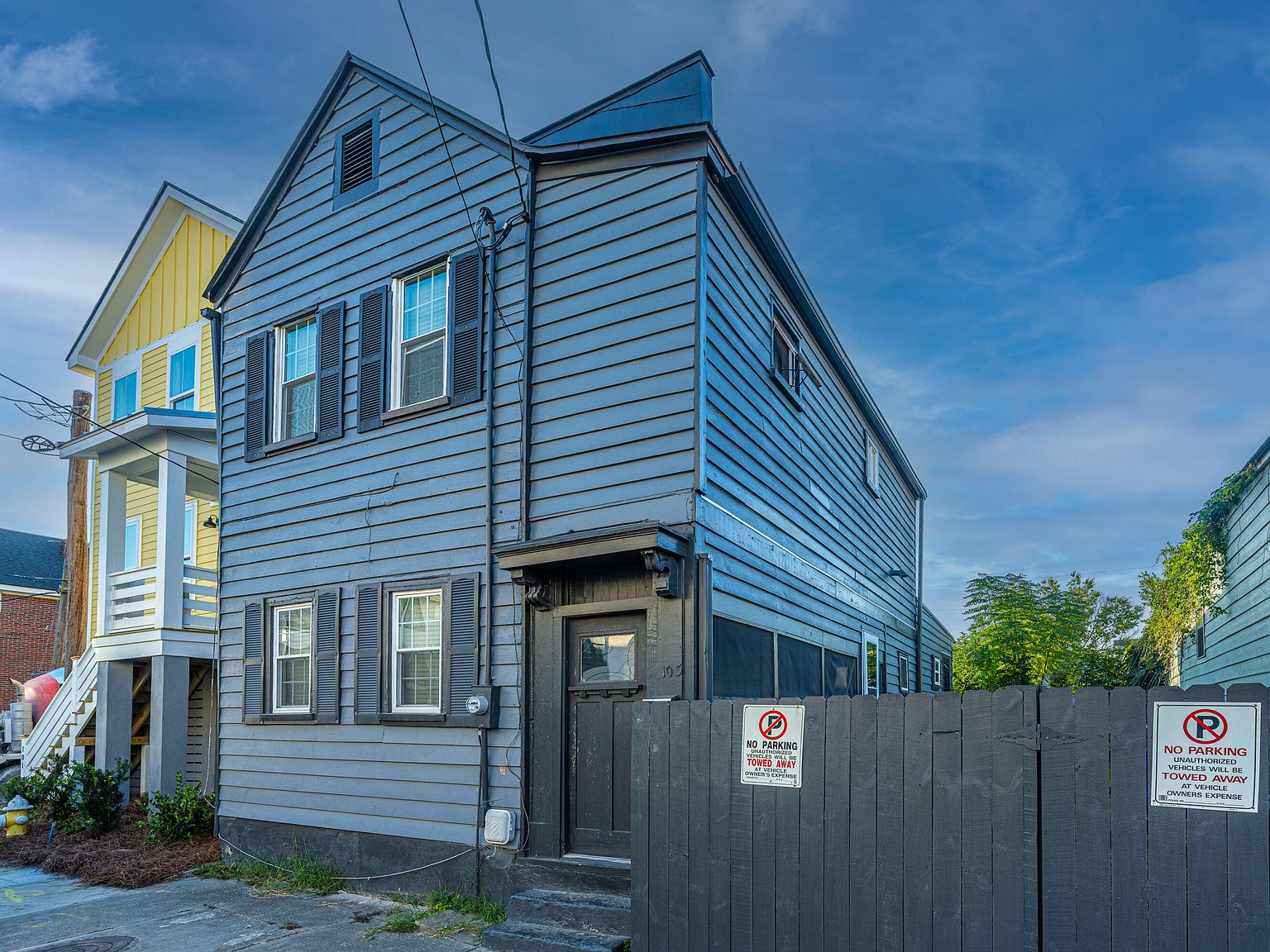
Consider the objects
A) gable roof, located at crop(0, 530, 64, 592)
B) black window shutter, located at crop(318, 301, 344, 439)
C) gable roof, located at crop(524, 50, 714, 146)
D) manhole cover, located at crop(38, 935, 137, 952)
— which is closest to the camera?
manhole cover, located at crop(38, 935, 137, 952)

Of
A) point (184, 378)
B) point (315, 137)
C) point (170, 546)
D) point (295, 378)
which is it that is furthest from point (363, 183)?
point (184, 378)

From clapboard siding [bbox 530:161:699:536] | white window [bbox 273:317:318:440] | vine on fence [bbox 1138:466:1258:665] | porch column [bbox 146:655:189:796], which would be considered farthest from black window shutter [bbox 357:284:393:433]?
vine on fence [bbox 1138:466:1258:665]

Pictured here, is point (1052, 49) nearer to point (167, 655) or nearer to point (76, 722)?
point (167, 655)

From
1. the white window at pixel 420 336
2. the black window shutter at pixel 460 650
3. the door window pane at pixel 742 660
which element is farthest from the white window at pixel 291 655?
the door window pane at pixel 742 660

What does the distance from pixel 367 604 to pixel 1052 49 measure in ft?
30.4

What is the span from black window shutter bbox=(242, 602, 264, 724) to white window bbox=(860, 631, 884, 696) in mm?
8018

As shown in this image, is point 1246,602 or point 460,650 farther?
point 1246,602

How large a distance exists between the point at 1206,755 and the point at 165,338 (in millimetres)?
16499

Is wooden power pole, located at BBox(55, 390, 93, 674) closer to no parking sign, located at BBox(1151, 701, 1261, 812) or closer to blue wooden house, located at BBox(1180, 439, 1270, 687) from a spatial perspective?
no parking sign, located at BBox(1151, 701, 1261, 812)

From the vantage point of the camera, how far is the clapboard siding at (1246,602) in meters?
11.7

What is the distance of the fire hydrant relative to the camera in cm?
1241

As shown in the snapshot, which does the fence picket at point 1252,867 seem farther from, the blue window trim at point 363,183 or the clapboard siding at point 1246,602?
the blue window trim at point 363,183

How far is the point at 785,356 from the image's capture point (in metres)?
10.9

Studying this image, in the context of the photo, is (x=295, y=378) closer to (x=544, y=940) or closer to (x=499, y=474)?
(x=499, y=474)
